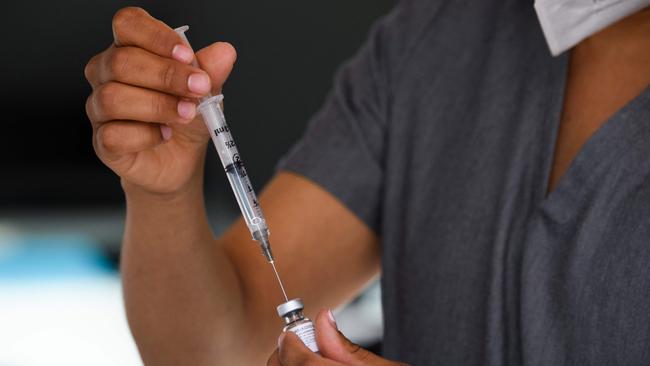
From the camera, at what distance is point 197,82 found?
2.84 feet

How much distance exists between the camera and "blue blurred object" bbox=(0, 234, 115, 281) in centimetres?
304

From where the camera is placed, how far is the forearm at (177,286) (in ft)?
3.57

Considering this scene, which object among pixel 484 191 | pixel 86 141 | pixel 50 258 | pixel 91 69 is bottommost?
pixel 484 191

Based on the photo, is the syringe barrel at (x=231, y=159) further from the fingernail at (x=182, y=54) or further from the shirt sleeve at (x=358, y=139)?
the shirt sleeve at (x=358, y=139)

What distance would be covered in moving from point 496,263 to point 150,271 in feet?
1.36

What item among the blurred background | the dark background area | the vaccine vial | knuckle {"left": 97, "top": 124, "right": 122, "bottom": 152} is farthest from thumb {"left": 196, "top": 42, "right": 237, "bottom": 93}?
the dark background area

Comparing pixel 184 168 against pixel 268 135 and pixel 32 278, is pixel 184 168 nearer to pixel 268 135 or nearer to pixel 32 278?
pixel 32 278

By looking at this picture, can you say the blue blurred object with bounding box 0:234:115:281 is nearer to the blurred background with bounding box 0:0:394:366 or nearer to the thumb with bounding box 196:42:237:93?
the blurred background with bounding box 0:0:394:366

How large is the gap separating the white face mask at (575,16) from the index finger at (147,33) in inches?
19.1

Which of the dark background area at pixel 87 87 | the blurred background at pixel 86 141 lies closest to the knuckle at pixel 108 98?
the blurred background at pixel 86 141

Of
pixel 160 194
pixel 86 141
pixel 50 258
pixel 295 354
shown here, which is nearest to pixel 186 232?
pixel 160 194

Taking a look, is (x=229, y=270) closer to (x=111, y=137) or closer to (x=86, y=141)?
(x=111, y=137)

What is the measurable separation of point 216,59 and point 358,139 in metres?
0.44

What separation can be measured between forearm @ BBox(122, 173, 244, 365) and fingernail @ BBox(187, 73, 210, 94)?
0.22m
